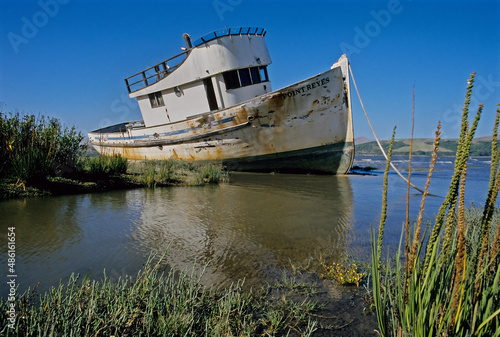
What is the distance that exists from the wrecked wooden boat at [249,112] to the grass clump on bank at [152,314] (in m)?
8.58

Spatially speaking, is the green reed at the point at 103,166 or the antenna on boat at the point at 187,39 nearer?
the green reed at the point at 103,166

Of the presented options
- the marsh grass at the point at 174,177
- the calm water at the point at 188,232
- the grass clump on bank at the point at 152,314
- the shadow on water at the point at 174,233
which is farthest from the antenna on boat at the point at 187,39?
the grass clump on bank at the point at 152,314

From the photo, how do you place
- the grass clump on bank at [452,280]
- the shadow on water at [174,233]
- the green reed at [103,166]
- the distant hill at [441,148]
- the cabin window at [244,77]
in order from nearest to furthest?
1. the grass clump on bank at [452,280]
2. the shadow on water at [174,233]
3. the green reed at [103,166]
4. the cabin window at [244,77]
5. the distant hill at [441,148]

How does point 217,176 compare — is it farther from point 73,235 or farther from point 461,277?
point 461,277

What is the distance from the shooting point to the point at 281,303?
199 cm

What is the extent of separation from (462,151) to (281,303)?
1450mm

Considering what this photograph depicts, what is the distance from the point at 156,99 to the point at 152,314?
41.2 feet

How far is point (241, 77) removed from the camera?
36.8ft

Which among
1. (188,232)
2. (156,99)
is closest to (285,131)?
(156,99)

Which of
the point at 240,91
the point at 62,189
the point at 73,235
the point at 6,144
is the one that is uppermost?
the point at 240,91

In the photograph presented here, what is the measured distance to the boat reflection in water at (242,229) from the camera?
2715mm

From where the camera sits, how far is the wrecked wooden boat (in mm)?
10047

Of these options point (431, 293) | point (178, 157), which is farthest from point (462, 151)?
point (178, 157)

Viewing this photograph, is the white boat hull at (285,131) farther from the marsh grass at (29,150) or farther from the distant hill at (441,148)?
the distant hill at (441,148)
